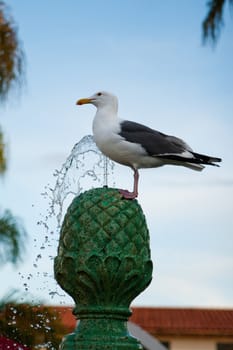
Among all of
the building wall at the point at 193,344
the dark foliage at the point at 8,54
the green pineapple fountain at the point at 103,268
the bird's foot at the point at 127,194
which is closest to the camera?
the green pineapple fountain at the point at 103,268

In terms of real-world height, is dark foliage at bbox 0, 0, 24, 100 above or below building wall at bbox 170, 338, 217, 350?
above

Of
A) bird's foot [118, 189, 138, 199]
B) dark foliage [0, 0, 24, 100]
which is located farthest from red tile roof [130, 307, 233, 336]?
bird's foot [118, 189, 138, 199]

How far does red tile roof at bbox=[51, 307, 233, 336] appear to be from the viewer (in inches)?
745

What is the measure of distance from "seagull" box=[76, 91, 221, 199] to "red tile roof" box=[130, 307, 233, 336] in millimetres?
15811

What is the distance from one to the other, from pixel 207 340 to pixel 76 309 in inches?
674

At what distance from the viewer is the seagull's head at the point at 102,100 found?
3410 millimetres

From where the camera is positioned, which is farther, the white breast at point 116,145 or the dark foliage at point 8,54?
the dark foliage at point 8,54

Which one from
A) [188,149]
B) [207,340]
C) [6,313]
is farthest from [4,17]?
[207,340]

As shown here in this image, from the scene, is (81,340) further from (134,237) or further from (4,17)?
(4,17)

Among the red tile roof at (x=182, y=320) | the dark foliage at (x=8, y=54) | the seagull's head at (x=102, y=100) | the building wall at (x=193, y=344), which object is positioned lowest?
the building wall at (x=193, y=344)

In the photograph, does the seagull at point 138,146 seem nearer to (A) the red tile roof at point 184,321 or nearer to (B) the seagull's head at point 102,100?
(B) the seagull's head at point 102,100

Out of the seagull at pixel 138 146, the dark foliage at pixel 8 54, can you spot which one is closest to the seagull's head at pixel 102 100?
the seagull at pixel 138 146

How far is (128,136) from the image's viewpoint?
10.7 ft

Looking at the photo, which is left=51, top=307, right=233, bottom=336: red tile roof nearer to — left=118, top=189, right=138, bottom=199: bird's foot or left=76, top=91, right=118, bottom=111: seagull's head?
left=76, top=91, right=118, bottom=111: seagull's head
